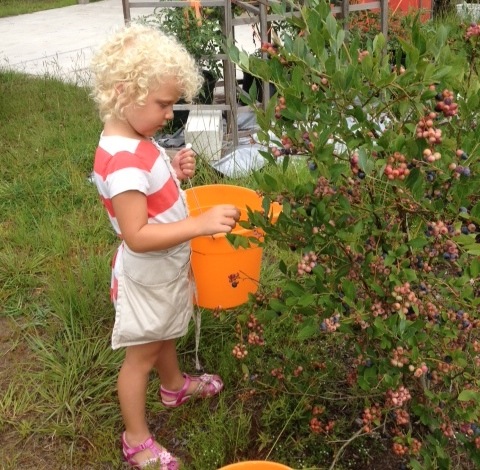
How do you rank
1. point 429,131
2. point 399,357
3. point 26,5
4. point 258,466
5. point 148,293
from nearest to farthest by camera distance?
point 429,131 → point 399,357 → point 258,466 → point 148,293 → point 26,5

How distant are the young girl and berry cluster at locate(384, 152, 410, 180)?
0.55 m

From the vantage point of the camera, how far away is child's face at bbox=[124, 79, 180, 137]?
1957mm

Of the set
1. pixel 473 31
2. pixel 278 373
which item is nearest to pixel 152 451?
pixel 278 373

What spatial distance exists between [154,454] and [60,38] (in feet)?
24.1

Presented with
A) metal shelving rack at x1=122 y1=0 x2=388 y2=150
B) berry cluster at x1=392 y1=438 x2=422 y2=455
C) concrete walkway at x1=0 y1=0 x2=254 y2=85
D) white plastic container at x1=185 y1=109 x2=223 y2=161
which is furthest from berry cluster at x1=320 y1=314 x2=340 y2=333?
concrete walkway at x1=0 y1=0 x2=254 y2=85

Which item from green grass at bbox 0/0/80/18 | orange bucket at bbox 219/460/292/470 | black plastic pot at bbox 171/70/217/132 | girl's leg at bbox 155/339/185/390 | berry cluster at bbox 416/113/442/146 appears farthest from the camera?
green grass at bbox 0/0/80/18

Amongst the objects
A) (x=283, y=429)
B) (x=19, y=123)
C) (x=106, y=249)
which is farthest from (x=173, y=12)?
(x=283, y=429)

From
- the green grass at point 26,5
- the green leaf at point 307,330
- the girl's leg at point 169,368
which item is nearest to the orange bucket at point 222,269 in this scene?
the girl's leg at point 169,368

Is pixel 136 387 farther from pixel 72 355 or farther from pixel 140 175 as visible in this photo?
pixel 140 175

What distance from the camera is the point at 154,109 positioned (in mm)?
1966

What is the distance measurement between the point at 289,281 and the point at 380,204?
0.97 feet

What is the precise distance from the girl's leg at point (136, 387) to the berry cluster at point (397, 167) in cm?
104

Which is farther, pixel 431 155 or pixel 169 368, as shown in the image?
pixel 169 368

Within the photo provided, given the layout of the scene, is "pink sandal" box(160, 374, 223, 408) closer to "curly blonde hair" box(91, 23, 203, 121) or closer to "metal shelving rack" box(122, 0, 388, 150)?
"curly blonde hair" box(91, 23, 203, 121)
